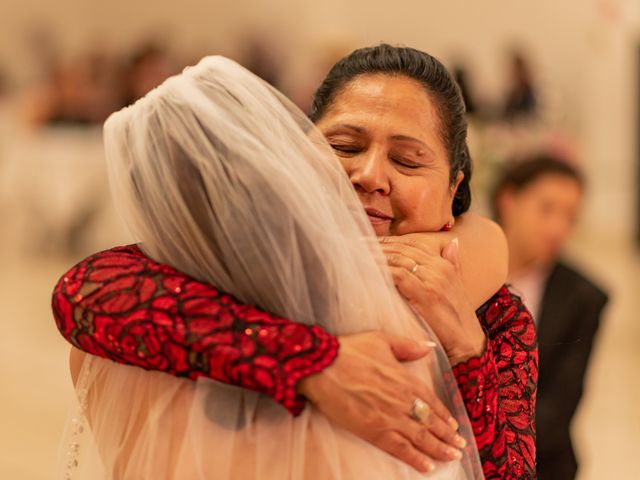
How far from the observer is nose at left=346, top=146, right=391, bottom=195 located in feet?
4.82

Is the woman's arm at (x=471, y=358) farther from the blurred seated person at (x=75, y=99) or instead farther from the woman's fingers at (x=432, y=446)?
the blurred seated person at (x=75, y=99)

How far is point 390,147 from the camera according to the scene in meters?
1.50

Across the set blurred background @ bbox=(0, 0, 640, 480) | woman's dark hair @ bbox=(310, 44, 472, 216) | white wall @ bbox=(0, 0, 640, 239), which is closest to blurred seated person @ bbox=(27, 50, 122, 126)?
blurred background @ bbox=(0, 0, 640, 480)

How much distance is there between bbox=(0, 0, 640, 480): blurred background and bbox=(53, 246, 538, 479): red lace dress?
9.83 feet

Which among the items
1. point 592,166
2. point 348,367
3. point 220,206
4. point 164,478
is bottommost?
point 592,166

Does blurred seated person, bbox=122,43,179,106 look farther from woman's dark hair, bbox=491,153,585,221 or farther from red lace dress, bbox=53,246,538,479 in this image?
red lace dress, bbox=53,246,538,479

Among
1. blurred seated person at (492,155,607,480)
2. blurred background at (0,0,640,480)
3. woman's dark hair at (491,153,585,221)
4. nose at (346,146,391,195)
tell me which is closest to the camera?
nose at (346,146,391,195)

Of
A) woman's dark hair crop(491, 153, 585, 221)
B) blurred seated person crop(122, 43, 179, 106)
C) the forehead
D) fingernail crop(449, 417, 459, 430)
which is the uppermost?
the forehead

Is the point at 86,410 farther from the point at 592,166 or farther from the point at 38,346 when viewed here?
the point at 592,166

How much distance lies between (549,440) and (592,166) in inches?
338

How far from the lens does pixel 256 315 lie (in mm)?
1285

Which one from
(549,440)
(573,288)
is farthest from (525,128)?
(549,440)

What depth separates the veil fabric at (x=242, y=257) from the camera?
1312 millimetres

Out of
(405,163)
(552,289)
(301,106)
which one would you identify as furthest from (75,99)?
(405,163)
